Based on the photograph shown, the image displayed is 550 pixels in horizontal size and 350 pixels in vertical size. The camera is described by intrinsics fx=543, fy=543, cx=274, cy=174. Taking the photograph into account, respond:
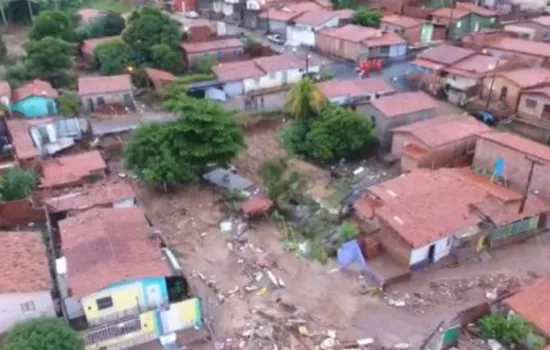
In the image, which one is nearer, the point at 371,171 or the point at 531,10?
the point at 371,171

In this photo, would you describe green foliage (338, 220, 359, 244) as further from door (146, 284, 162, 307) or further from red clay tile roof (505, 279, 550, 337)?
door (146, 284, 162, 307)

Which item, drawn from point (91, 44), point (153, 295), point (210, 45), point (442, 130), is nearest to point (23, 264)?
point (153, 295)

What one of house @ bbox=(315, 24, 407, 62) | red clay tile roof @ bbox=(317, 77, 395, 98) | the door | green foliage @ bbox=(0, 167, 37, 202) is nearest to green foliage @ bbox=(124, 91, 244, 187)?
green foliage @ bbox=(0, 167, 37, 202)

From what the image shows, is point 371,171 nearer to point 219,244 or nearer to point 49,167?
point 219,244

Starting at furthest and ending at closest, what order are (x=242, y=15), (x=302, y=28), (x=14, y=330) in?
(x=242, y=15) < (x=302, y=28) < (x=14, y=330)

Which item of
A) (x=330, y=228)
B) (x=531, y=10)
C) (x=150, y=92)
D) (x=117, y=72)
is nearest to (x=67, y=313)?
(x=330, y=228)
